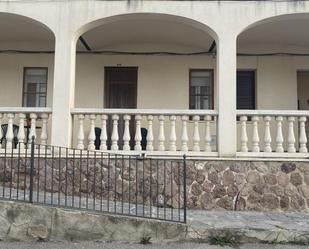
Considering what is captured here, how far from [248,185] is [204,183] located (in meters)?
0.93

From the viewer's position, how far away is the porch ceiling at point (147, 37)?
1031cm

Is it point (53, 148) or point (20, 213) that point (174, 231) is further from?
point (53, 148)

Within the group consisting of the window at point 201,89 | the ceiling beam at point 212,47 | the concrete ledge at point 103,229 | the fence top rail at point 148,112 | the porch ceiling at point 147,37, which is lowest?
the concrete ledge at point 103,229

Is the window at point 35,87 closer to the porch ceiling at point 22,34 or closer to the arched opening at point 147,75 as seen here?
the porch ceiling at point 22,34

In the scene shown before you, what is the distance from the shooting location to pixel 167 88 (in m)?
12.0

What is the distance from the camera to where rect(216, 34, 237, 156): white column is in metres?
8.81

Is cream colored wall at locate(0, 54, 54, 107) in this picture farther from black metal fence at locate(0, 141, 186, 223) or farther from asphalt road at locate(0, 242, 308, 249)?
asphalt road at locate(0, 242, 308, 249)

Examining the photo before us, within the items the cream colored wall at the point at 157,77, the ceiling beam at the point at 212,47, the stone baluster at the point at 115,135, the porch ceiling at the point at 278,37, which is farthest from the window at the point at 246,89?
the stone baluster at the point at 115,135

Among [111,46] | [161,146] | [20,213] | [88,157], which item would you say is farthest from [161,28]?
[20,213]

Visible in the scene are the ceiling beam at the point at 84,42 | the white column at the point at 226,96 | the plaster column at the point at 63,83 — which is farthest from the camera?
the ceiling beam at the point at 84,42

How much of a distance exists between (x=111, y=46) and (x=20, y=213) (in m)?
6.36

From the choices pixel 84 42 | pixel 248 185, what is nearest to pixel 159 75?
pixel 84 42

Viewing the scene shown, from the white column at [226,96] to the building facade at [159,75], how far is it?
22mm

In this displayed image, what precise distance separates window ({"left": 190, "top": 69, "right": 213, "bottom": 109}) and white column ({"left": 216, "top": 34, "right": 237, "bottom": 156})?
10.2 feet
